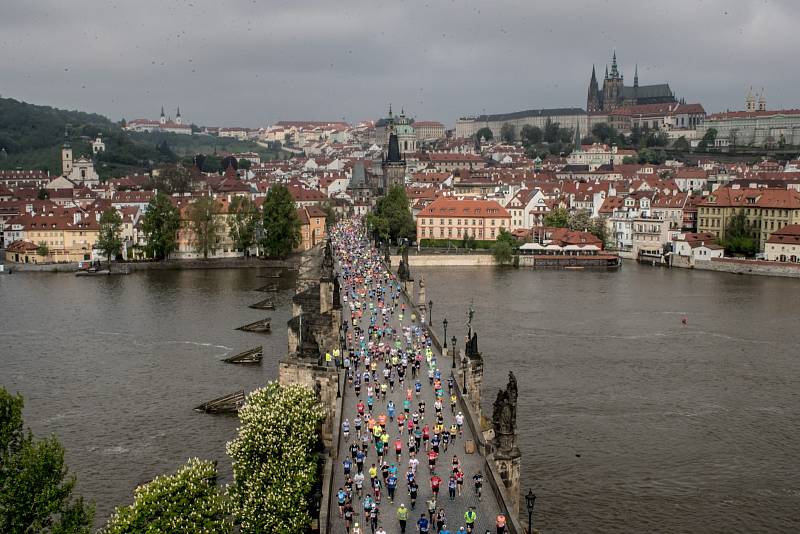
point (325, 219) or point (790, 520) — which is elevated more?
point (325, 219)

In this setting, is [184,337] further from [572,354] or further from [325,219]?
[325,219]

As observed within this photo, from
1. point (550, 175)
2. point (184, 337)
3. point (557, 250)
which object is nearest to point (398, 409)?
point (184, 337)

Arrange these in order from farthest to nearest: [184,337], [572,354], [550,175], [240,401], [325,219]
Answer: [550,175] < [325,219] < [184,337] < [572,354] < [240,401]

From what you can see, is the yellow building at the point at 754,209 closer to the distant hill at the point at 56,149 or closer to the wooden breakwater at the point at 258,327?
the wooden breakwater at the point at 258,327

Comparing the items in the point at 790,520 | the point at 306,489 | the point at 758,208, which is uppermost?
the point at 758,208

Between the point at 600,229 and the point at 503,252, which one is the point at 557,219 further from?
the point at 503,252

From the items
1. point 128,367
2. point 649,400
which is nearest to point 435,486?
point 649,400
